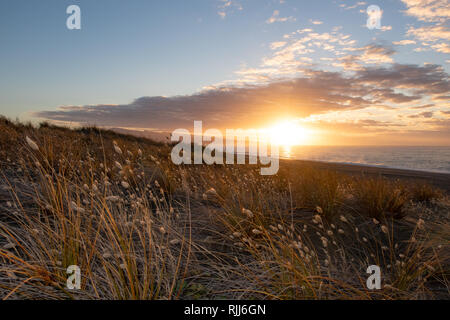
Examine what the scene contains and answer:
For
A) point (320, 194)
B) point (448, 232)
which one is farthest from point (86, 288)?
point (448, 232)

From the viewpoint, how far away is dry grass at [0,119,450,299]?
81.1 inches

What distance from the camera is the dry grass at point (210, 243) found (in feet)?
6.76

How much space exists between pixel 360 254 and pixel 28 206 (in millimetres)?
4759

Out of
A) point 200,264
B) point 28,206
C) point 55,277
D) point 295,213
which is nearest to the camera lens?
point 55,277

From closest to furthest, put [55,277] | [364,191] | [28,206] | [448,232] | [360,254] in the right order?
[55,277]
[360,254]
[448,232]
[28,206]
[364,191]

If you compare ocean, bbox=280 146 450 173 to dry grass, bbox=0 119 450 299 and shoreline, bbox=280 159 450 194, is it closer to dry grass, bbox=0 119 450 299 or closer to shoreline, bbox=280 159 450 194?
shoreline, bbox=280 159 450 194

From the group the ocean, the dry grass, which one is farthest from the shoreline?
the dry grass

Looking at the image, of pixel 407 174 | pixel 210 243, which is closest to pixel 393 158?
pixel 407 174

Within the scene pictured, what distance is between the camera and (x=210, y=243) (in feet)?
11.0

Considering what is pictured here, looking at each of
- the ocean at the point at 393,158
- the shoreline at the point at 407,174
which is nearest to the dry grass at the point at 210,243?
the shoreline at the point at 407,174
